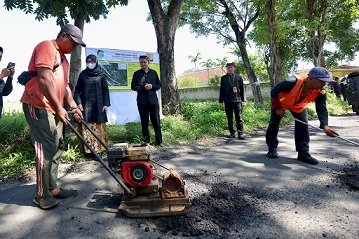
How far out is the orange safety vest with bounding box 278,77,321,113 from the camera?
5.33 metres

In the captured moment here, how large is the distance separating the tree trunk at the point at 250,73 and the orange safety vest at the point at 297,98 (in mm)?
10969

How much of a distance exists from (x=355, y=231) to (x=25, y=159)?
5206 mm

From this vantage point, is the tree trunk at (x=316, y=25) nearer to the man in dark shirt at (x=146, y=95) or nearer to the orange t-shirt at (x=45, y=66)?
the man in dark shirt at (x=146, y=95)

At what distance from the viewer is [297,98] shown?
5.52m

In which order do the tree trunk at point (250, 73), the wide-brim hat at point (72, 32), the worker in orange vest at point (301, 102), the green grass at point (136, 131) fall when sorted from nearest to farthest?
the wide-brim hat at point (72, 32)
the worker in orange vest at point (301, 102)
the green grass at point (136, 131)
the tree trunk at point (250, 73)

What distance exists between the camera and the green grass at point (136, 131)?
5.85 meters

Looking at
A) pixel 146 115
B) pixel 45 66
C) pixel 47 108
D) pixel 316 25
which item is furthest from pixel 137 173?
pixel 316 25

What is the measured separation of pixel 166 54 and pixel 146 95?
323 centimetres

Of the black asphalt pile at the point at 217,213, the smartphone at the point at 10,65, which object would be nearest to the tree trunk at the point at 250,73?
the smartphone at the point at 10,65

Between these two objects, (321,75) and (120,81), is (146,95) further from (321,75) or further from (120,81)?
(321,75)

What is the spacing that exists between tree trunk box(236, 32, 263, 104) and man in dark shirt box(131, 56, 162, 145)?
1025cm

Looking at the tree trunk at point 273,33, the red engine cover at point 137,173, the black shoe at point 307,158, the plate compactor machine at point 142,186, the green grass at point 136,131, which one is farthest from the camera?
the tree trunk at point 273,33

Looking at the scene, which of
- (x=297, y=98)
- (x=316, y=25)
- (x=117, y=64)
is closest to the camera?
(x=297, y=98)

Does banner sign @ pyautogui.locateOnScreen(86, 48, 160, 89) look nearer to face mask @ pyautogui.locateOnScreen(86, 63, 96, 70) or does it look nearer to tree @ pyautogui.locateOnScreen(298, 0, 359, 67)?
face mask @ pyautogui.locateOnScreen(86, 63, 96, 70)
